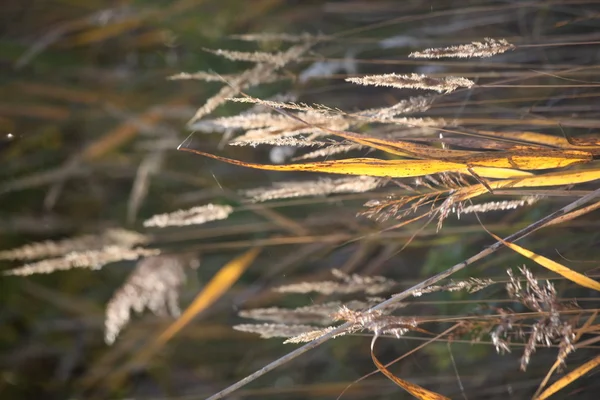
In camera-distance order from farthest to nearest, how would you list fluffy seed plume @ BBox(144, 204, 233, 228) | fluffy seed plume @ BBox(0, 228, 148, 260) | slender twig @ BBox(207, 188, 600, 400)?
fluffy seed plume @ BBox(0, 228, 148, 260), fluffy seed plume @ BBox(144, 204, 233, 228), slender twig @ BBox(207, 188, 600, 400)

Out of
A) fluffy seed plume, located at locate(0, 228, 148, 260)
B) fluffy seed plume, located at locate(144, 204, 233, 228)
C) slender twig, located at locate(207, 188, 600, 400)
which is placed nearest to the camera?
slender twig, located at locate(207, 188, 600, 400)

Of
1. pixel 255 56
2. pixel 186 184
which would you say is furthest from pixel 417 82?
pixel 186 184

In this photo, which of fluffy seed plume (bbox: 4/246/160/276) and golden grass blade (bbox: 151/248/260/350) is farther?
golden grass blade (bbox: 151/248/260/350)

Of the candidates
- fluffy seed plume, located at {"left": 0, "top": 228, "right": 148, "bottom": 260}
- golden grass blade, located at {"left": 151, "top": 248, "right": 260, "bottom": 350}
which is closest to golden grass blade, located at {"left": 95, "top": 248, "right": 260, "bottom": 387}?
golden grass blade, located at {"left": 151, "top": 248, "right": 260, "bottom": 350}

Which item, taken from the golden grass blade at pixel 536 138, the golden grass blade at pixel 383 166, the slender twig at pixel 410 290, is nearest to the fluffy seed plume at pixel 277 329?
the slender twig at pixel 410 290

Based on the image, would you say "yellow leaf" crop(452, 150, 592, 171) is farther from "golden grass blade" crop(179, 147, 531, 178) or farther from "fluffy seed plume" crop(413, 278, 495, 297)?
"fluffy seed plume" crop(413, 278, 495, 297)

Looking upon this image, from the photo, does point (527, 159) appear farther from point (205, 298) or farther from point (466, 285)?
point (205, 298)
